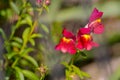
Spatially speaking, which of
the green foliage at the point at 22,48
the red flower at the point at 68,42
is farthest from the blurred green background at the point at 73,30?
the red flower at the point at 68,42

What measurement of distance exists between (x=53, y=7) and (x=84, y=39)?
0.55 m

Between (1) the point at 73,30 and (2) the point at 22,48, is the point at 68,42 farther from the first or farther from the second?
(1) the point at 73,30

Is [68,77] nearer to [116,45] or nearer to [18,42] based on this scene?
[18,42]

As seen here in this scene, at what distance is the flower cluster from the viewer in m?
1.34

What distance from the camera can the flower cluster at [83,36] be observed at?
1344 millimetres

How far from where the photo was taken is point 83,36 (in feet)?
4.41

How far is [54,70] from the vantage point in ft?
5.20

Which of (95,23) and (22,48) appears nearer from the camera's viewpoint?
(95,23)

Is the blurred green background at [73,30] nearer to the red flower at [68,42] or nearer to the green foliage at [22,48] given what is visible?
the green foliage at [22,48]

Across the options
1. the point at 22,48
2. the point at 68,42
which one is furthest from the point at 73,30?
the point at 68,42

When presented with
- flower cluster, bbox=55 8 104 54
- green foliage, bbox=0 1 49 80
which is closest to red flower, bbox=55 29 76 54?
flower cluster, bbox=55 8 104 54

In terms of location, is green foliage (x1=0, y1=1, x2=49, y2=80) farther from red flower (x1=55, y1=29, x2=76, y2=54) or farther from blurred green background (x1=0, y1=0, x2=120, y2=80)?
red flower (x1=55, y1=29, x2=76, y2=54)

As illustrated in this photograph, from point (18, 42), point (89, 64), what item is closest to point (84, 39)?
→ point (18, 42)

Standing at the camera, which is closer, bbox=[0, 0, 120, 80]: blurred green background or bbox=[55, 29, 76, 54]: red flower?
bbox=[55, 29, 76, 54]: red flower
